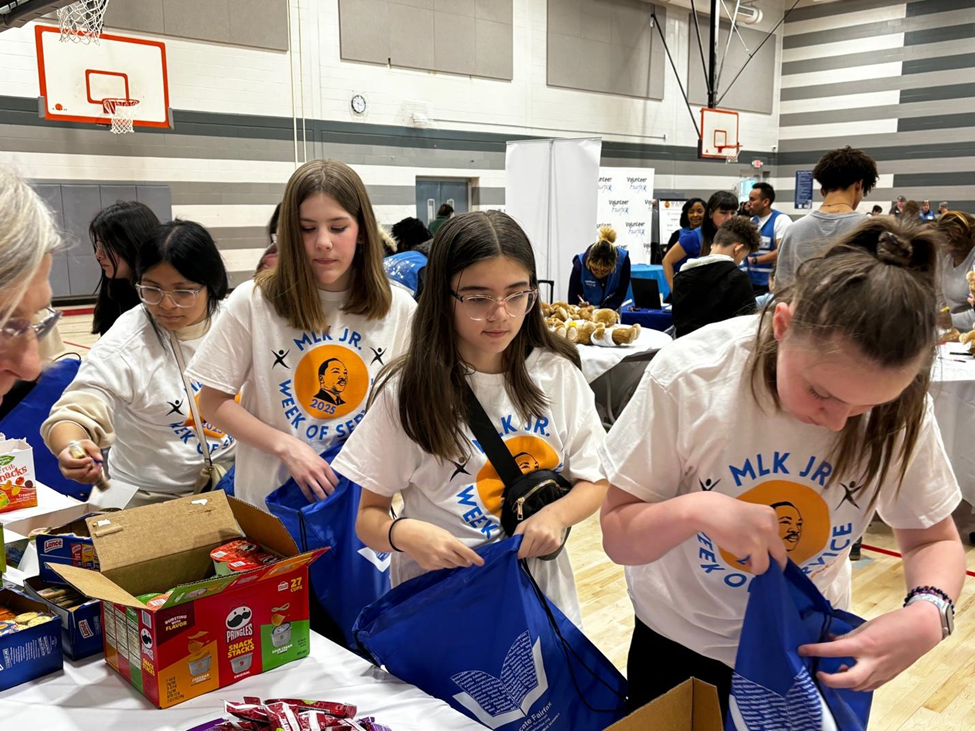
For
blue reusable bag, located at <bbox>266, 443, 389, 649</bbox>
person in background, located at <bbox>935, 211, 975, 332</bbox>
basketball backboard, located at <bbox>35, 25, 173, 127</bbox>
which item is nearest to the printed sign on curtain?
basketball backboard, located at <bbox>35, 25, 173, 127</bbox>

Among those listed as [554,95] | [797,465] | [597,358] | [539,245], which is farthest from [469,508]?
[554,95]

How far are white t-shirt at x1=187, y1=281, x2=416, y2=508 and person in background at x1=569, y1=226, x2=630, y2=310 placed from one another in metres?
4.82

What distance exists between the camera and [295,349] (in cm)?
202

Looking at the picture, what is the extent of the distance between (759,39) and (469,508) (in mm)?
17749

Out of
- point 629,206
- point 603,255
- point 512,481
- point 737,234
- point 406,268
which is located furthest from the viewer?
point 629,206

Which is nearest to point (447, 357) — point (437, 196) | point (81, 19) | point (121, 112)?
point (81, 19)

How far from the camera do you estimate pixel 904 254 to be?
1.05m

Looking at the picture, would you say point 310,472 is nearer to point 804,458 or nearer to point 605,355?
point 804,458

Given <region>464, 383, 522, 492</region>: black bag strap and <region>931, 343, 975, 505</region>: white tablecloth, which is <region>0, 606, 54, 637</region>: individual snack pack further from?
<region>931, 343, 975, 505</region>: white tablecloth

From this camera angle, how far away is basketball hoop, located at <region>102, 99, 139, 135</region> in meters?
8.30

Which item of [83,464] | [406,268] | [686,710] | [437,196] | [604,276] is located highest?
[437,196]

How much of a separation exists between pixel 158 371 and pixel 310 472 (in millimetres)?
613

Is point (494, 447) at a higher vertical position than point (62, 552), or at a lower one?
higher

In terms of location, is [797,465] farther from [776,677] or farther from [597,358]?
[597,358]
